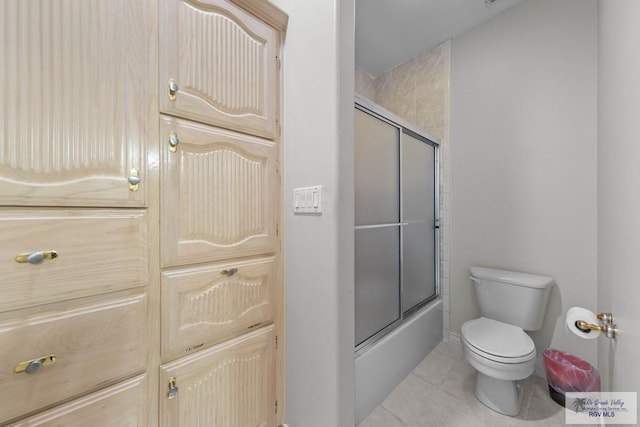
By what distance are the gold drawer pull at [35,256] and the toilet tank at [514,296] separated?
2277 millimetres

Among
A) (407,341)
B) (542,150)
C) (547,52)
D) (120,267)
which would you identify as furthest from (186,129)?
(547,52)

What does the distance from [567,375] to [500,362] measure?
541 mm

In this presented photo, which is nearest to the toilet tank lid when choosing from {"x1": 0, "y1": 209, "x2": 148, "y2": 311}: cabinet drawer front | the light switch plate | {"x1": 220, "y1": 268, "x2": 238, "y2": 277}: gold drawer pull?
the light switch plate

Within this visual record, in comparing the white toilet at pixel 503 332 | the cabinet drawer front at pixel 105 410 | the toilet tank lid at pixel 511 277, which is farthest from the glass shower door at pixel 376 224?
the cabinet drawer front at pixel 105 410

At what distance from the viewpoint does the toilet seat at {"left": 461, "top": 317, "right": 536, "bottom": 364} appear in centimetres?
134

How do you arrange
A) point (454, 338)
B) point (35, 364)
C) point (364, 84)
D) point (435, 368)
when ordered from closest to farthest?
point (35, 364)
point (435, 368)
point (454, 338)
point (364, 84)

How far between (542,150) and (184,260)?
2308 mm

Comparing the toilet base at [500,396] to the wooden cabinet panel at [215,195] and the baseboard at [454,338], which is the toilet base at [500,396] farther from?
the wooden cabinet panel at [215,195]

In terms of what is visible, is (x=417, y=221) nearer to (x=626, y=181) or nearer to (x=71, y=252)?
(x=626, y=181)

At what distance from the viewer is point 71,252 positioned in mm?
698

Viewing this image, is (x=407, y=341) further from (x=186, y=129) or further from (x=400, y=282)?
(x=186, y=129)

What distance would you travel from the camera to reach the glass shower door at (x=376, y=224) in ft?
4.84

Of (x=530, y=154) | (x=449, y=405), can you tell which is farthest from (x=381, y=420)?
(x=530, y=154)

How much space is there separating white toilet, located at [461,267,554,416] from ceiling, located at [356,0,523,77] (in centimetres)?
199
